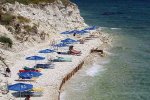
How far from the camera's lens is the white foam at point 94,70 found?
6594 cm

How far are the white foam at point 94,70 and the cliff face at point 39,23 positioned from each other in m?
14.5

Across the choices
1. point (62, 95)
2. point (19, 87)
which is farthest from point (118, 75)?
point (19, 87)

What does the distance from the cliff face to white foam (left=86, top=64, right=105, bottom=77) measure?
14.5m

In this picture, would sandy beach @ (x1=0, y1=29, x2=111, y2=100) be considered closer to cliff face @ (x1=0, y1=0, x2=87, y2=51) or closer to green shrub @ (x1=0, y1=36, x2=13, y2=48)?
green shrub @ (x1=0, y1=36, x2=13, y2=48)

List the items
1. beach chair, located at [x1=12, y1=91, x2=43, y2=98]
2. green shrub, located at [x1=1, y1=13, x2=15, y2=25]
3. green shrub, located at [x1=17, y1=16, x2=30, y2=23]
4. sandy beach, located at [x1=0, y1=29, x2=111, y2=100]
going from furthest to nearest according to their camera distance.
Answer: green shrub, located at [x1=17, y1=16, x2=30, y2=23]
green shrub, located at [x1=1, y1=13, x2=15, y2=25]
sandy beach, located at [x1=0, y1=29, x2=111, y2=100]
beach chair, located at [x1=12, y1=91, x2=43, y2=98]

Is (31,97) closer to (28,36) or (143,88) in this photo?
(143,88)

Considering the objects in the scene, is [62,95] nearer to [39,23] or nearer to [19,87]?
[19,87]

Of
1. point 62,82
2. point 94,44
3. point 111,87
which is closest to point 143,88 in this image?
point 111,87

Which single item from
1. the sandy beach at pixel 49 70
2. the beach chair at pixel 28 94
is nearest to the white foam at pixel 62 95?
the sandy beach at pixel 49 70

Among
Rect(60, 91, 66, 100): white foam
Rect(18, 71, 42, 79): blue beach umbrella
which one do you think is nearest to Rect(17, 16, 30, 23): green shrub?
Rect(18, 71, 42, 79): blue beach umbrella

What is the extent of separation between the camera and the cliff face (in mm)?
78125

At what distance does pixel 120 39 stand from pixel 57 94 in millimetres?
51263

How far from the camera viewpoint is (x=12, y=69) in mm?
62844

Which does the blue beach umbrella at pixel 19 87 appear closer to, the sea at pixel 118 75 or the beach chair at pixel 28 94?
the beach chair at pixel 28 94
